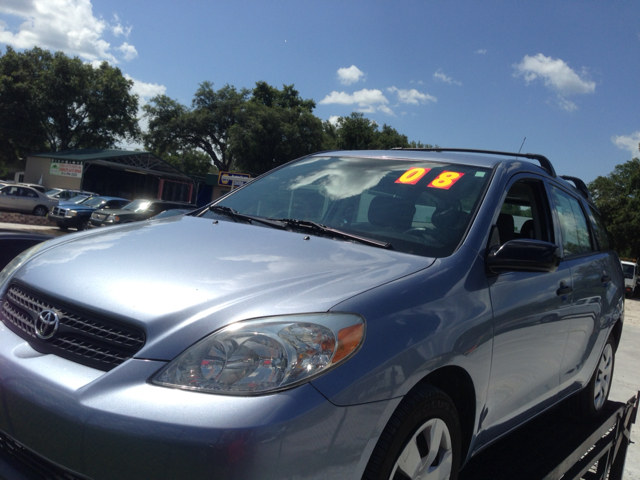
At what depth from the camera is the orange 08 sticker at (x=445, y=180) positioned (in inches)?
107

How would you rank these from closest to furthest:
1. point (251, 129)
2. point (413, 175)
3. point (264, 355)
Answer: point (264, 355) < point (413, 175) < point (251, 129)

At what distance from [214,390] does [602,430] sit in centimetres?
267

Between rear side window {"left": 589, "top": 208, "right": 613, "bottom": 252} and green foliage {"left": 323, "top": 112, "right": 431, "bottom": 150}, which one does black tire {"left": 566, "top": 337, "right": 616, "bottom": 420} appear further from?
green foliage {"left": 323, "top": 112, "right": 431, "bottom": 150}

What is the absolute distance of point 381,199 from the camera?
108 inches

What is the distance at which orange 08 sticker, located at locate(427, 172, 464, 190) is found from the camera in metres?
2.72

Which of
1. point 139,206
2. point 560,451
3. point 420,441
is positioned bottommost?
point 139,206

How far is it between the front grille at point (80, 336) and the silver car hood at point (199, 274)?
0.03 m

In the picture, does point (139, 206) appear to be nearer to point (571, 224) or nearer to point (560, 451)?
point (571, 224)

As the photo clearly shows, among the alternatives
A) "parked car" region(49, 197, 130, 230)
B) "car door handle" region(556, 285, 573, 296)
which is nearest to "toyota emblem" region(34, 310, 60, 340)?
"car door handle" region(556, 285, 573, 296)

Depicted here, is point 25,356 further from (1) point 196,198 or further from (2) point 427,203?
(1) point 196,198

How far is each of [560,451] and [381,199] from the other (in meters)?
1.55

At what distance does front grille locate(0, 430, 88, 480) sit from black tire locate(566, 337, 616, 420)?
3255 millimetres

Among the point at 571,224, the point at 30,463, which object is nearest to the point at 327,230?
the point at 30,463

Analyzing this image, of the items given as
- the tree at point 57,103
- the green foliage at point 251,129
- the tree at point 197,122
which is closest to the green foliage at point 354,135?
the green foliage at point 251,129
